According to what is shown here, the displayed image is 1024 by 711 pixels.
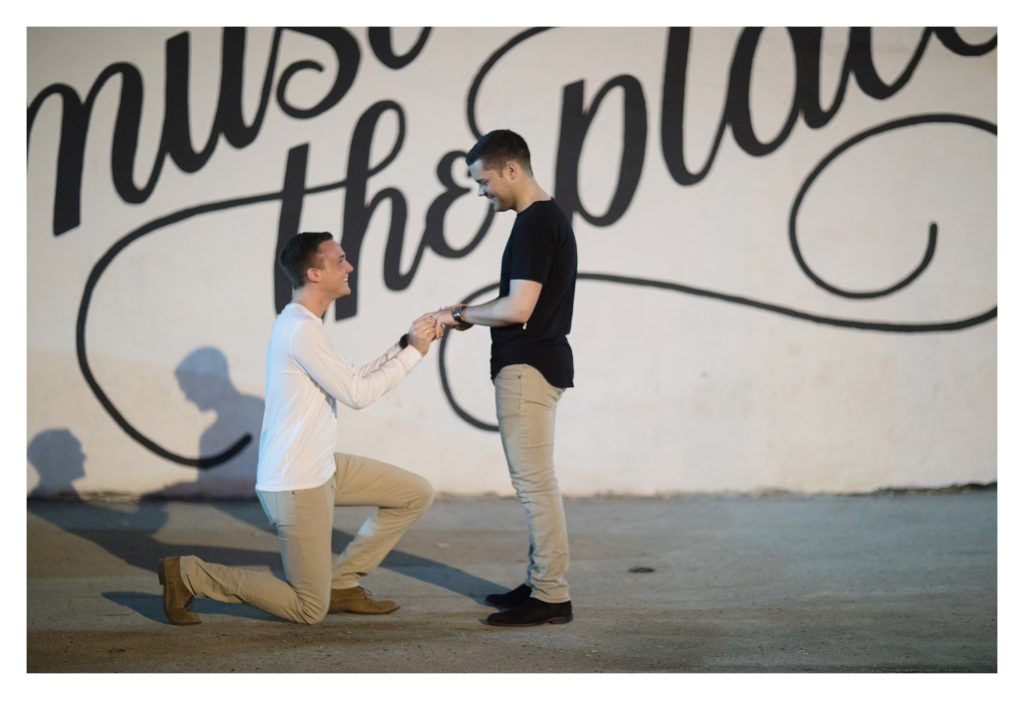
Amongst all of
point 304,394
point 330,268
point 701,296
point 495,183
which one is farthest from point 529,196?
point 701,296

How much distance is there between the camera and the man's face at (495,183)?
13.9 ft

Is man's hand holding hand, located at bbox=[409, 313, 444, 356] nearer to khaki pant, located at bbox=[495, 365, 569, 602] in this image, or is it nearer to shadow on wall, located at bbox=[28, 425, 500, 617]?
khaki pant, located at bbox=[495, 365, 569, 602]

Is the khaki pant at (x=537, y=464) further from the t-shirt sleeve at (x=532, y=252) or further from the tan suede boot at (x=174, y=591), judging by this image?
the tan suede boot at (x=174, y=591)

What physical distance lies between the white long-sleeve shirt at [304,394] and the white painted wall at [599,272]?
2.77 m

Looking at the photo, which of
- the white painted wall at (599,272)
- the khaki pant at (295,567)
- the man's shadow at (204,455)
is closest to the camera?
the khaki pant at (295,567)

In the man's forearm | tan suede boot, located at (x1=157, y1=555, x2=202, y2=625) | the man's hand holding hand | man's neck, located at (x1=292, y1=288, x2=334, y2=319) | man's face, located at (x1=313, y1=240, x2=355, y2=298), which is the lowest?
tan suede boot, located at (x1=157, y1=555, x2=202, y2=625)

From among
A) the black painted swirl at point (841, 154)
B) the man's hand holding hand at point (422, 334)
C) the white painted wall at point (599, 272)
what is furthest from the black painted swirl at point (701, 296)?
the man's hand holding hand at point (422, 334)

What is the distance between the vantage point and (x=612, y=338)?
7039 millimetres

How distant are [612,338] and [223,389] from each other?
2.44 m

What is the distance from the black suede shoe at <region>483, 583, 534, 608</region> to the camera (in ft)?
14.7

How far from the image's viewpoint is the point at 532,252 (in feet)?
13.6

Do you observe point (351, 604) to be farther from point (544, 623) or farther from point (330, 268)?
point (330, 268)

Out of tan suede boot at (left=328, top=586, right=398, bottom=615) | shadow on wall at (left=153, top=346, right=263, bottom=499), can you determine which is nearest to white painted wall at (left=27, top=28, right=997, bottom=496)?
shadow on wall at (left=153, top=346, right=263, bottom=499)

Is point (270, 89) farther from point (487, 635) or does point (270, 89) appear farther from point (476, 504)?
point (487, 635)
